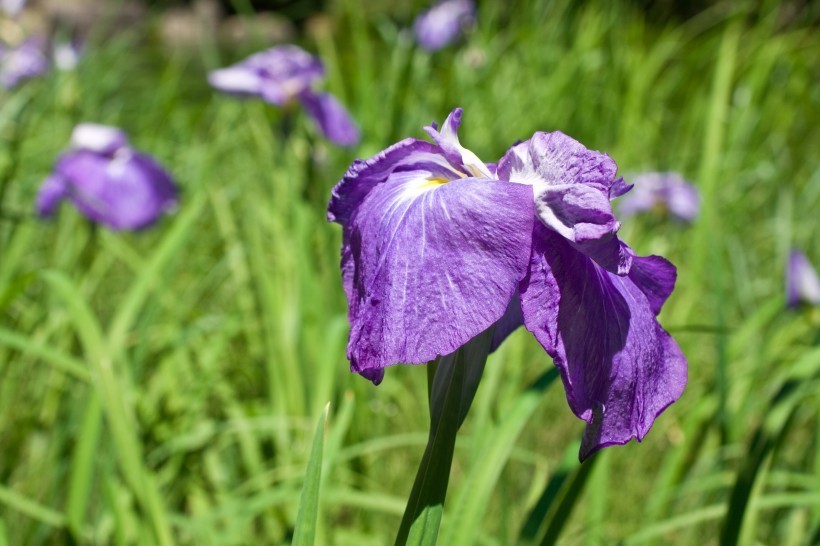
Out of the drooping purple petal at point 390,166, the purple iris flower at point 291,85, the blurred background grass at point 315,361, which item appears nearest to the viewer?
the drooping purple petal at point 390,166

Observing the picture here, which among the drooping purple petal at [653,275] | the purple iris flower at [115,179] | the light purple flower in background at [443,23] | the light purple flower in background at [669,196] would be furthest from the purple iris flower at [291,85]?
the drooping purple petal at [653,275]

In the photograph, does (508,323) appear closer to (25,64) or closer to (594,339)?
(594,339)

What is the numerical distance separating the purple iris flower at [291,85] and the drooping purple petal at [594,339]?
1627 millimetres

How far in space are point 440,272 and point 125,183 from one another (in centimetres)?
163

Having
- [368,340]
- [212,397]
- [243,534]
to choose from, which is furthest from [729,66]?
[368,340]

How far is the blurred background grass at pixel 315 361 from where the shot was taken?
1210mm

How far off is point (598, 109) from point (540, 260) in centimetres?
287

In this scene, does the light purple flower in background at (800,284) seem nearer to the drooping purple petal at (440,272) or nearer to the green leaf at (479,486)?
the green leaf at (479,486)

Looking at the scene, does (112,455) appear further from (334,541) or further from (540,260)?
(540,260)

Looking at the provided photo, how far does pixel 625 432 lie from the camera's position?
0.66 m

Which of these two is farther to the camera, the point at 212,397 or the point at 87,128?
the point at 87,128

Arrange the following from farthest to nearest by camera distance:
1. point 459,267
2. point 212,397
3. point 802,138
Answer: point 802,138, point 212,397, point 459,267

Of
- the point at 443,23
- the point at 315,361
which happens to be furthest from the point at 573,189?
the point at 443,23

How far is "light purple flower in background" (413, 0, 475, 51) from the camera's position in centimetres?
337
